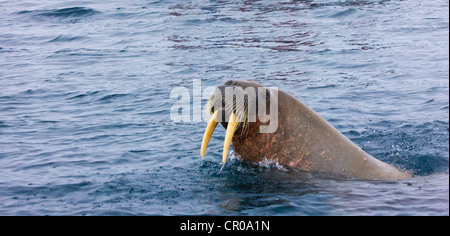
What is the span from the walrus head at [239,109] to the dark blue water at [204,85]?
48cm

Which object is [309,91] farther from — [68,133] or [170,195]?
[170,195]

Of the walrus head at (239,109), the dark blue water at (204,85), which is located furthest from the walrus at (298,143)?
the dark blue water at (204,85)

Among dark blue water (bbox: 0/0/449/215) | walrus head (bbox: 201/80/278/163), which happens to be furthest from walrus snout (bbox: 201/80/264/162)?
dark blue water (bbox: 0/0/449/215)

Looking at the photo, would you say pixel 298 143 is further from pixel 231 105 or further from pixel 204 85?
pixel 204 85

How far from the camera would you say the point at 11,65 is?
582 inches

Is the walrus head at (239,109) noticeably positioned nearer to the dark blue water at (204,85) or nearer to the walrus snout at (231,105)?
the walrus snout at (231,105)

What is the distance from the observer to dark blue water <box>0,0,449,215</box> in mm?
5844

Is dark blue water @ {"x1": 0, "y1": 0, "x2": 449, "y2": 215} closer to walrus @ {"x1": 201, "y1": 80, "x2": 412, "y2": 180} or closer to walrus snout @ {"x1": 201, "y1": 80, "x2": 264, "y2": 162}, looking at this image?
walrus @ {"x1": 201, "y1": 80, "x2": 412, "y2": 180}

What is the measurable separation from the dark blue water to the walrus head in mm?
481

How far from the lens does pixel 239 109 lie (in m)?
5.41

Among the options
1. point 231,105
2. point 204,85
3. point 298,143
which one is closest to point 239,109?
point 231,105

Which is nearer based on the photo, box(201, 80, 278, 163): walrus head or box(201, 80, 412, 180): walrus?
box(201, 80, 278, 163): walrus head

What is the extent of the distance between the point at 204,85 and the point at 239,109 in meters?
6.35

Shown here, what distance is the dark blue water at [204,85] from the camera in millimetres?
5844
